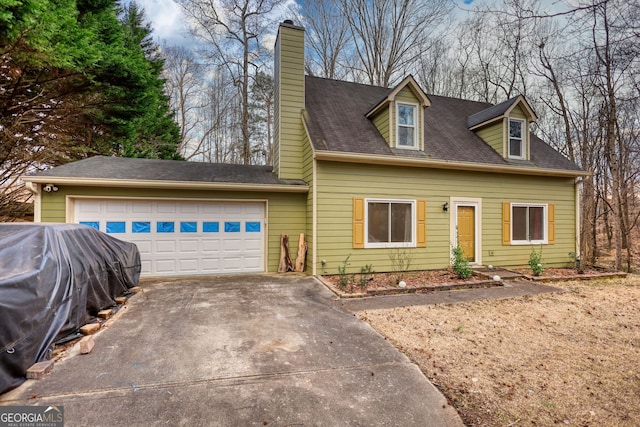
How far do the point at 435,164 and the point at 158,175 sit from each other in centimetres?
711

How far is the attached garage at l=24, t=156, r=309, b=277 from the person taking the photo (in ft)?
21.7

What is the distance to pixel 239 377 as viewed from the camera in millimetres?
2754

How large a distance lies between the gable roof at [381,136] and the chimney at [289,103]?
1.49 ft

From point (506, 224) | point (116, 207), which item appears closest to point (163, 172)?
point (116, 207)

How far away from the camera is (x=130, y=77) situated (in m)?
10.1

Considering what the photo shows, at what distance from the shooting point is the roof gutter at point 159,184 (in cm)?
629

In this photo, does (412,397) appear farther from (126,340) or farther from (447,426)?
(126,340)

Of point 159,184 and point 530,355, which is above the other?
point 159,184

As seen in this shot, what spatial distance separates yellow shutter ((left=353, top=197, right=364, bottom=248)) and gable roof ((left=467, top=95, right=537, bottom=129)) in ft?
17.9

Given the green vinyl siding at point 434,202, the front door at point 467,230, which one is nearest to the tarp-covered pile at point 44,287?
the green vinyl siding at point 434,202

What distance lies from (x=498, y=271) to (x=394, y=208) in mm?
3299

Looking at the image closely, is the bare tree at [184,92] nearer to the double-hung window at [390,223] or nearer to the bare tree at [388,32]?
the bare tree at [388,32]

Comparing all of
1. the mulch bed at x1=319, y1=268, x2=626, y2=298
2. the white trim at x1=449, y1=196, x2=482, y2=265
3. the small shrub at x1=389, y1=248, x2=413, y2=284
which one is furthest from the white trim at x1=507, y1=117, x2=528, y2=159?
the small shrub at x1=389, y1=248, x2=413, y2=284

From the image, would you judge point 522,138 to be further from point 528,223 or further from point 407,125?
point 407,125
